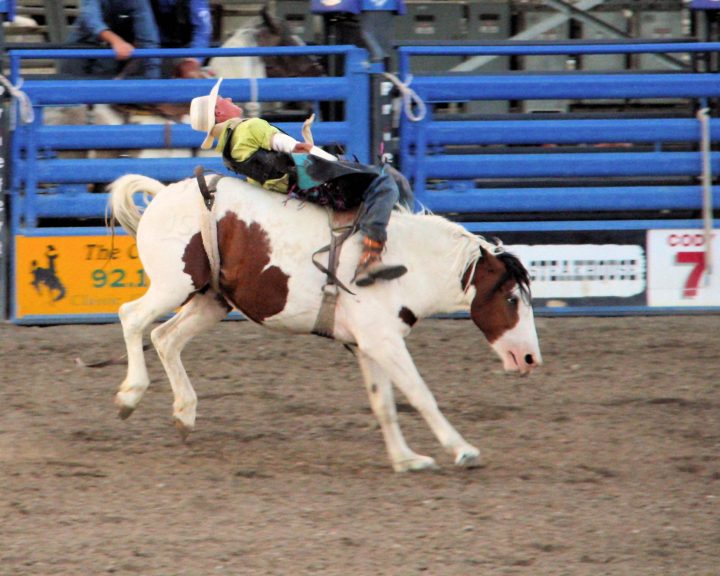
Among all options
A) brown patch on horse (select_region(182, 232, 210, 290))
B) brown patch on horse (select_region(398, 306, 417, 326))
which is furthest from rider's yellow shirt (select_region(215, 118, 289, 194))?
brown patch on horse (select_region(398, 306, 417, 326))

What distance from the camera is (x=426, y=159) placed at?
8.55 metres

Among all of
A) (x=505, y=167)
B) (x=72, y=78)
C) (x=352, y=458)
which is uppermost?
(x=72, y=78)

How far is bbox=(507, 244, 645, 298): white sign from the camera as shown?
856cm

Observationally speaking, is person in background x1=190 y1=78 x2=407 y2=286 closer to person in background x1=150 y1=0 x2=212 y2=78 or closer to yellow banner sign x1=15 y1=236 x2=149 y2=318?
yellow banner sign x1=15 y1=236 x2=149 y2=318

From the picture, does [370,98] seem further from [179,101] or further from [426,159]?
[179,101]

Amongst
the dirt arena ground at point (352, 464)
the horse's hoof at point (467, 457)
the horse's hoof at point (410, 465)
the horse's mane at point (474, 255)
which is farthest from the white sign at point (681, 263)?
the horse's hoof at point (410, 465)

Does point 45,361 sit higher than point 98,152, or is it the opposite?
point 98,152

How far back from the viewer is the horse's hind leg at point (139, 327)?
5.79m

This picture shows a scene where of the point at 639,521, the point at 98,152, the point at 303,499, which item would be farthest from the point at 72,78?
the point at 639,521

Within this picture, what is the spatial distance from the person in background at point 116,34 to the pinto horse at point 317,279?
3099 mm

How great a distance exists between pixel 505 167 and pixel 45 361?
331 cm

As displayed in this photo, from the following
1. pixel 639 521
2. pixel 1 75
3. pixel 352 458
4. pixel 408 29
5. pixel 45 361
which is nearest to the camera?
pixel 639 521

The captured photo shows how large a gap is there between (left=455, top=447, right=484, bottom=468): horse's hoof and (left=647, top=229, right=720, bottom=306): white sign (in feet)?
11.4

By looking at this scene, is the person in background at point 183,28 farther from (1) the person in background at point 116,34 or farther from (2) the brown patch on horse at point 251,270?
(2) the brown patch on horse at point 251,270
